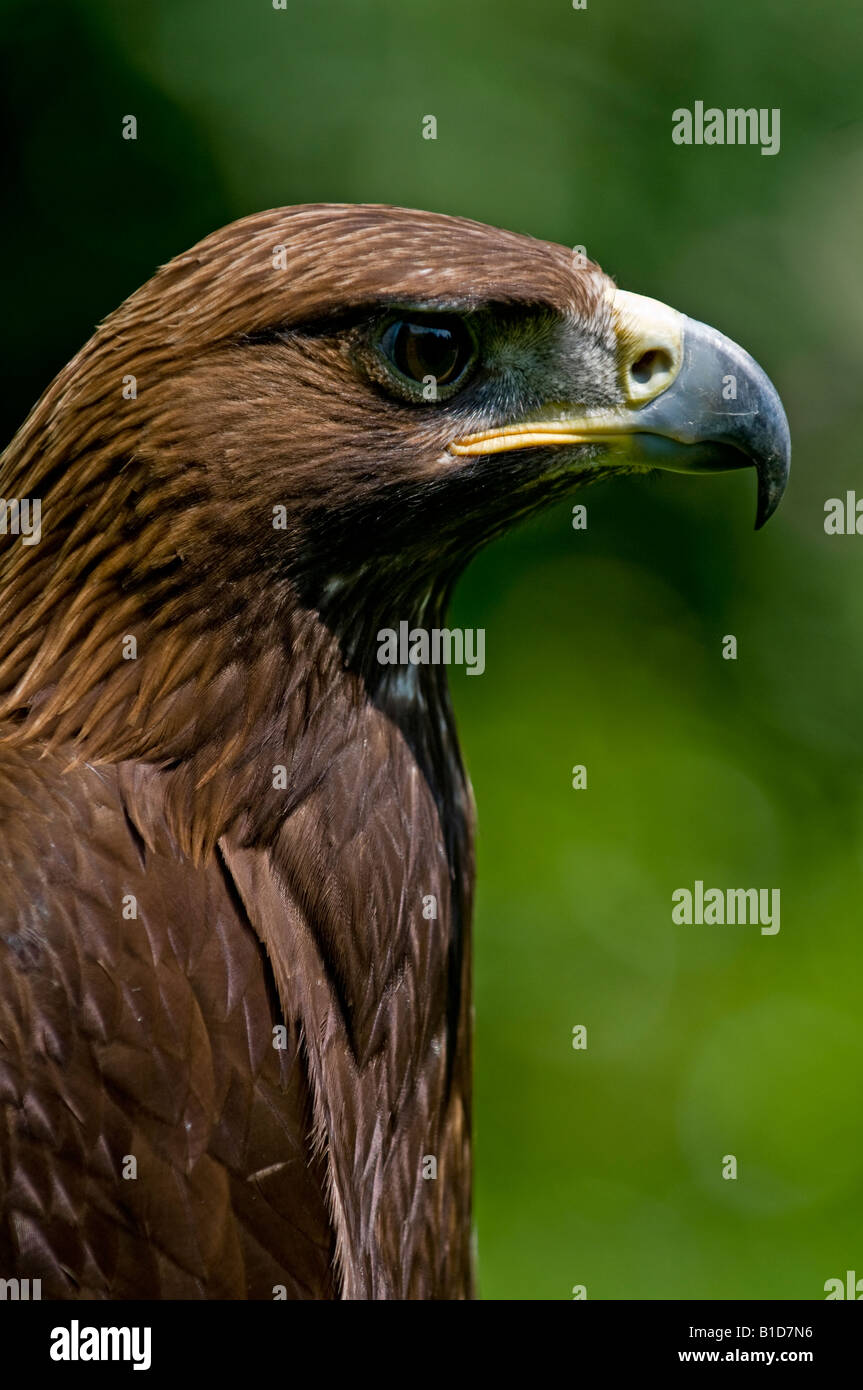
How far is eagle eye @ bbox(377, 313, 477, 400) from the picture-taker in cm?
253

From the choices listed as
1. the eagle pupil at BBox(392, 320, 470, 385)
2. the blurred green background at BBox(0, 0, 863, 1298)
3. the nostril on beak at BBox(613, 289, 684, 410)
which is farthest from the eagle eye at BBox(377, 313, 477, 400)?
the blurred green background at BBox(0, 0, 863, 1298)

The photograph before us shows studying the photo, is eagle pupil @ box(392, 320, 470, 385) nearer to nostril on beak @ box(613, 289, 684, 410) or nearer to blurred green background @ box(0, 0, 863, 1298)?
nostril on beak @ box(613, 289, 684, 410)

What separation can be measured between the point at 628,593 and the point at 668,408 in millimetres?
2798

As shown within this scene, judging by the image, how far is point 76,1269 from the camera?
89.8 inches

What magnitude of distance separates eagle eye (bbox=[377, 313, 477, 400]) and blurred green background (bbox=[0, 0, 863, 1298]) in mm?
2383

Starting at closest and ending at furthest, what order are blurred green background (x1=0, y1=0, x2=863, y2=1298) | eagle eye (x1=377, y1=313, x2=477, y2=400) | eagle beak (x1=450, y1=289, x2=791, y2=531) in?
eagle eye (x1=377, y1=313, x2=477, y2=400) → eagle beak (x1=450, y1=289, x2=791, y2=531) → blurred green background (x1=0, y1=0, x2=863, y2=1298)

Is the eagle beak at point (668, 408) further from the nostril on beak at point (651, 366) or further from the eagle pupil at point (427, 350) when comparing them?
the eagle pupil at point (427, 350)

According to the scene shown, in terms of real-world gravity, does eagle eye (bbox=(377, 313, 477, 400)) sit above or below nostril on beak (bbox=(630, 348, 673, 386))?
below

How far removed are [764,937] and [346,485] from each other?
3.16 metres

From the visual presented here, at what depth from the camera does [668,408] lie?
268 cm

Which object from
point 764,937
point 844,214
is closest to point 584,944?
point 764,937

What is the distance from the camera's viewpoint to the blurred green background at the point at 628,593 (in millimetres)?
4766

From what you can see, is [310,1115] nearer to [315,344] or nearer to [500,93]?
[315,344]

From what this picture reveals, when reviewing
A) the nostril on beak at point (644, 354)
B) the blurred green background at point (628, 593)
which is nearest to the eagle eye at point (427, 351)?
the nostril on beak at point (644, 354)
